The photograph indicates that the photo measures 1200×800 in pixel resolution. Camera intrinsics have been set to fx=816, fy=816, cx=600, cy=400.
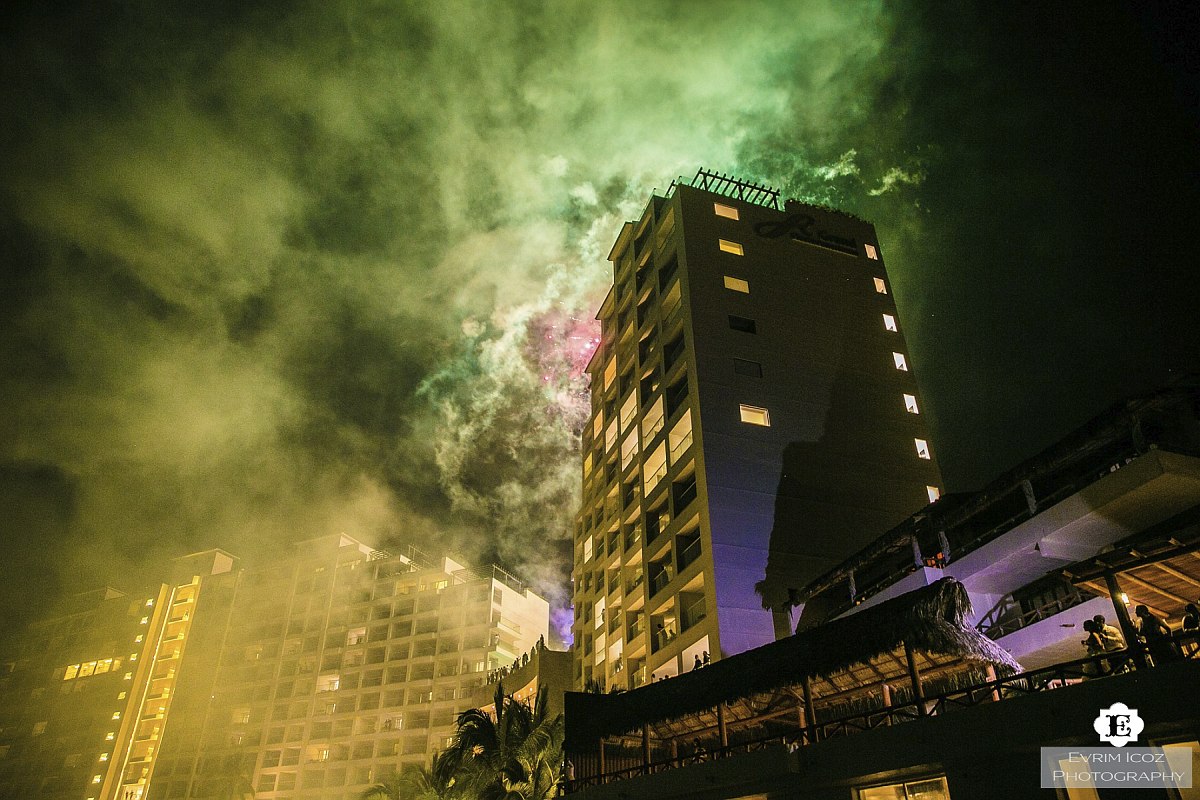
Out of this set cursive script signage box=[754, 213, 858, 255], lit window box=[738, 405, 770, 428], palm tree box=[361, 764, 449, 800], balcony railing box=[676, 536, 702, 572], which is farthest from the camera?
cursive script signage box=[754, 213, 858, 255]

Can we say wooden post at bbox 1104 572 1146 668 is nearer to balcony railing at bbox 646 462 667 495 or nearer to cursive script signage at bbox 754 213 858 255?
balcony railing at bbox 646 462 667 495

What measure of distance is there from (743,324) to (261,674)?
74.7 meters

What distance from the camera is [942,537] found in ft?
81.0

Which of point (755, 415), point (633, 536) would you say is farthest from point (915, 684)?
point (633, 536)

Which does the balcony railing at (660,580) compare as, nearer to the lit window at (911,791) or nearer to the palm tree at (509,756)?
the palm tree at (509,756)

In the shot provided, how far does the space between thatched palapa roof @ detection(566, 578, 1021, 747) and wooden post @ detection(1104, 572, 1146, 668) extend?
2.40 meters

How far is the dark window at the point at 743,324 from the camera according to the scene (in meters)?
40.5

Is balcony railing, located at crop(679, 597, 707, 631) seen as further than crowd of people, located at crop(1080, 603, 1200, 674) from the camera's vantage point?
Yes

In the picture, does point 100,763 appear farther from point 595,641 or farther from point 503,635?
point 595,641

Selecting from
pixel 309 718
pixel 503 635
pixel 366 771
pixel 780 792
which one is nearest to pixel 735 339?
pixel 780 792

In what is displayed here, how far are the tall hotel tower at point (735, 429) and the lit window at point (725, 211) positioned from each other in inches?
3.4

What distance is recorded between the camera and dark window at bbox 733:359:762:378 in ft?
127

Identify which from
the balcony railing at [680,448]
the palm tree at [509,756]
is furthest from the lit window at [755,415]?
the palm tree at [509,756]

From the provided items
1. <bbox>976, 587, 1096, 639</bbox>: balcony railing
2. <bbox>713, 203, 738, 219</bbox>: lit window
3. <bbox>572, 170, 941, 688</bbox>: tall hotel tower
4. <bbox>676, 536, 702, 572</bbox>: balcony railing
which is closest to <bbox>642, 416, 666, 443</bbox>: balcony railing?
<bbox>572, 170, 941, 688</bbox>: tall hotel tower
